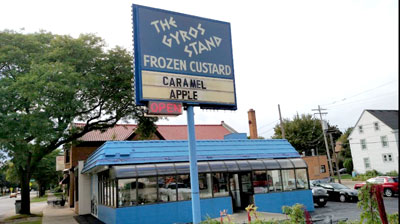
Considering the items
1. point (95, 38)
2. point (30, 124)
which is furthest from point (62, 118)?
point (95, 38)

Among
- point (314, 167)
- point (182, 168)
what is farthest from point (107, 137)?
point (314, 167)

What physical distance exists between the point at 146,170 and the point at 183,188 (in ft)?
7.41

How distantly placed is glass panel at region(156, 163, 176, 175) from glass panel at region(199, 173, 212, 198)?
1746 millimetres

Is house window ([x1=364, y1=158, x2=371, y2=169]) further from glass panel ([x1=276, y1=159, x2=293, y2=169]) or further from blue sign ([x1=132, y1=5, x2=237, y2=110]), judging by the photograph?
blue sign ([x1=132, y1=5, x2=237, y2=110])

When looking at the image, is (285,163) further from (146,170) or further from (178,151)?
(146,170)

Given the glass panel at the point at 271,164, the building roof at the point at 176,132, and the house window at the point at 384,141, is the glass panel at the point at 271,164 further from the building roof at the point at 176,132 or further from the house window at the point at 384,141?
the house window at the point at 384,141

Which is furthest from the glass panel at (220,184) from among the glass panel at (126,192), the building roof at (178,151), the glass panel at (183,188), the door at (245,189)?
the glass panel at (126,192)

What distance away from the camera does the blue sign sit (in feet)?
30.3

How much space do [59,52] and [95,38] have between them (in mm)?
3327

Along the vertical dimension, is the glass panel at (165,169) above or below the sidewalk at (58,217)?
above

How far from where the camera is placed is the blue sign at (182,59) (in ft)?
30.3

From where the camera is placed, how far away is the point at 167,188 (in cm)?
1605

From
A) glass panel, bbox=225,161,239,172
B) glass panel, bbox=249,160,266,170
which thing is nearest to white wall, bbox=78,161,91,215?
glass panel, bbox=225,161,239,172

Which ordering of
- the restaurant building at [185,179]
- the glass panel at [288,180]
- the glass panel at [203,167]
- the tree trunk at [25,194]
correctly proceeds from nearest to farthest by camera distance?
the restaurant building at [185,179] < the glass panel at [203,167] < the glass panel at [288,180] < the tree trunk at [25,194]
